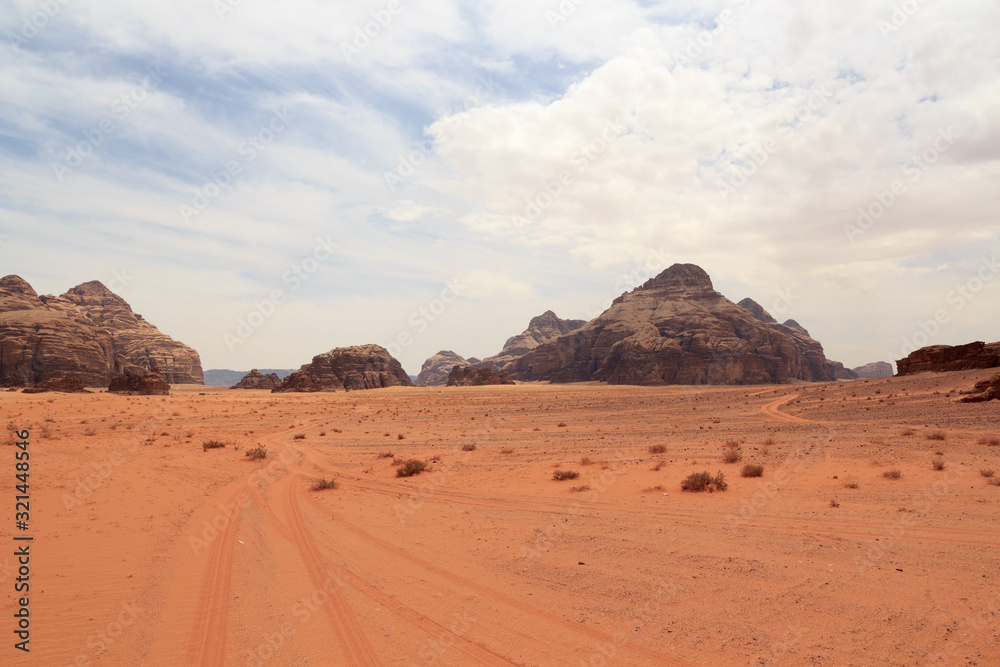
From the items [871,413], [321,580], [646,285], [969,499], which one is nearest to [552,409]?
[871,413]

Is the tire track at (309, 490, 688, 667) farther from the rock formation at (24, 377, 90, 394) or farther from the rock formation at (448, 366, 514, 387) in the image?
the rock formation at (448, 366, 514, 387)

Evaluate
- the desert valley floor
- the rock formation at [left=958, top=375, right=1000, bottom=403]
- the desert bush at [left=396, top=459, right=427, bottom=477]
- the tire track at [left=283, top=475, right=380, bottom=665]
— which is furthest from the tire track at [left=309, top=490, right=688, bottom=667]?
the rock formation at [left=958, top=375, right=1000, bottom=403]

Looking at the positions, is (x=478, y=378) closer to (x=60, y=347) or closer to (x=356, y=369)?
(x=356, y=369)

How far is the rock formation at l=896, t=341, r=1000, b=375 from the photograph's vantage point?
43.6 metres

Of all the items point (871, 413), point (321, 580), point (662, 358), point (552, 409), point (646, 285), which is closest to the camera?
point (321, 580)

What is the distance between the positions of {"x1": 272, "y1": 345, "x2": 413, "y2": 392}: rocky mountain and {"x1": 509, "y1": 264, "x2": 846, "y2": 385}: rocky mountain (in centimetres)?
5592

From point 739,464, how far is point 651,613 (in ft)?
38.1

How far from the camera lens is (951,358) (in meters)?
47.3

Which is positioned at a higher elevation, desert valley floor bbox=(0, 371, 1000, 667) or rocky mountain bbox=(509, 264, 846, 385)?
rocky mountain bbox=(509, 264, 846, 385)

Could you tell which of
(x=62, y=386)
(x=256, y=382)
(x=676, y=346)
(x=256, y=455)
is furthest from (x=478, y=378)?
(x=256, y=455)

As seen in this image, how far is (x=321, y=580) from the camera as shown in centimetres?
814

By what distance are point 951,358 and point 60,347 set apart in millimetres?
135275

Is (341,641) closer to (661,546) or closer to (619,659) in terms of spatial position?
(619,659)

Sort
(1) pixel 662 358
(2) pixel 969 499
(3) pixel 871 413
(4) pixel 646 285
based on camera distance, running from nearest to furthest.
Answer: (2) pixel 969 499 < (3) pixel 871 413 < (1) pixel 662 358 < (4) pixel 646 285
